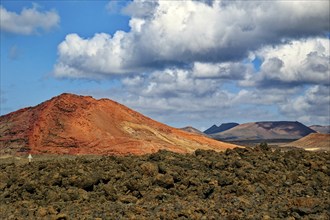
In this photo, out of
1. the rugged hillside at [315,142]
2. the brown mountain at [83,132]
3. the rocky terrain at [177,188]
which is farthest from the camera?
the rugged hillside at [315,142]

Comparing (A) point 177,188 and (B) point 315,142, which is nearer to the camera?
(A) point 177,188

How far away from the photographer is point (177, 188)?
1455 centimetres

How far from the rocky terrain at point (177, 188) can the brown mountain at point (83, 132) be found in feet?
67.8

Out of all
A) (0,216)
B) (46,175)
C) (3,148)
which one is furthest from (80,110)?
(0,216)

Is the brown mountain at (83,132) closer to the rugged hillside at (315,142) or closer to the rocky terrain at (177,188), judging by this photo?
the rocky terrain at (177,188)

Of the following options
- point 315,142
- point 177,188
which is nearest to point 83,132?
point 177,188

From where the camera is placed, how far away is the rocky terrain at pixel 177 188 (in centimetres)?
1208

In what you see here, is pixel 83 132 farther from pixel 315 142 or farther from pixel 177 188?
pixel 315 142

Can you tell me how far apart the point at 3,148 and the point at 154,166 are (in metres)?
28.4

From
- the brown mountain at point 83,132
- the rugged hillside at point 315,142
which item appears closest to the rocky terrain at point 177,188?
the brown mountain at point 83,132

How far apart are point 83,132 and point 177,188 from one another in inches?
1111

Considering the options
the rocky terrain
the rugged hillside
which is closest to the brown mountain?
the rocky terrain

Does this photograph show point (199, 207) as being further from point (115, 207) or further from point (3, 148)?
point (3, 148)

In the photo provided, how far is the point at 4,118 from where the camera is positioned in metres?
45.9
